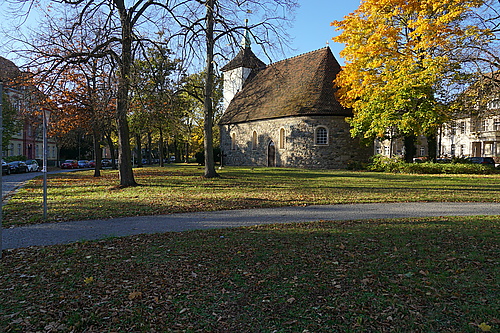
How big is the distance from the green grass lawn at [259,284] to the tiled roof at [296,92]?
2686cm

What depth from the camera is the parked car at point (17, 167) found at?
35.4 m

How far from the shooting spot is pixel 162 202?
12172 mm

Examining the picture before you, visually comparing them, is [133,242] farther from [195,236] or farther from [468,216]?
[468,216]

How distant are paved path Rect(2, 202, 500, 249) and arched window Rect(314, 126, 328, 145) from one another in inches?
831

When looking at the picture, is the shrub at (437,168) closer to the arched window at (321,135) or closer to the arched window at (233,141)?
the arched window at (321,135)

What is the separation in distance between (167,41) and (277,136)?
2120cm

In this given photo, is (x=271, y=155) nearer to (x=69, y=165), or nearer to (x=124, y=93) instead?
(x=124, y=93)

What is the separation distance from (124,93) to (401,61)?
1879 centimetres

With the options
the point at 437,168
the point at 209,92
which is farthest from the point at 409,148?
the point at 209,92

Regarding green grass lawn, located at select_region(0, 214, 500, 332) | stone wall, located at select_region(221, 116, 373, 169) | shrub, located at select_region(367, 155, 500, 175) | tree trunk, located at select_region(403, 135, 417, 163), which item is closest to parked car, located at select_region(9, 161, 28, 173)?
stone wall, located at select_region(221, 116, 373, 169)

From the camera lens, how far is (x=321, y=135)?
33.2 m

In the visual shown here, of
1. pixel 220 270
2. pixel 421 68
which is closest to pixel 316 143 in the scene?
pixel 421 68

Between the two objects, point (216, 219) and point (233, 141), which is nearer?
point (216, 219)

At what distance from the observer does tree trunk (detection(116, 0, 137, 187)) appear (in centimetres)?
1506
